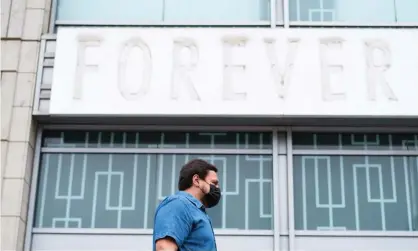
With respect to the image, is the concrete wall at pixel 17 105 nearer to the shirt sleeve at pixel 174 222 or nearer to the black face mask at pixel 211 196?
the black face mask at pixel 211 196

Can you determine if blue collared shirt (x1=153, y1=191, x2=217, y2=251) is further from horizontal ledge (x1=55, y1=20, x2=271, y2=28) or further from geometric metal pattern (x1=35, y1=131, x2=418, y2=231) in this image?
horizontal ledge (x1=55, y1=20, x2=271, y2=28)

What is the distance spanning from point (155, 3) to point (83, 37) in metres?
0.95

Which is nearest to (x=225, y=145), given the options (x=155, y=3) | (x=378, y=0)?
(x=155, y=3)

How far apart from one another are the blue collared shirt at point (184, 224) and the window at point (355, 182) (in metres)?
3.78

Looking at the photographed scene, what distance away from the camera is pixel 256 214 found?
7297 mm

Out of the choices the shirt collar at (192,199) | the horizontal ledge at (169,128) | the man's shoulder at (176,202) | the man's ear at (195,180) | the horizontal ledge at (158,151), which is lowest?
the man's shoulder at (176,202)

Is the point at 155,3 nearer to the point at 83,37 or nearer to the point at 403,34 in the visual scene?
the point at 83,37

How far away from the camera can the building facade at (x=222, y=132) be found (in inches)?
286

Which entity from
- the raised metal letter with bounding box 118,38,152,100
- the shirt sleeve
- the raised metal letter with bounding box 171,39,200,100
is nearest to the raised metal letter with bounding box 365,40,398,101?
the raised metal letter with bounding box 171,39,200,100

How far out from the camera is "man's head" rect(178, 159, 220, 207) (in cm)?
382

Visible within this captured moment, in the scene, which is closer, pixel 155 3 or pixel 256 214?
pixel 256 214

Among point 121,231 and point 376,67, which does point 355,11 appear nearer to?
point 376,67

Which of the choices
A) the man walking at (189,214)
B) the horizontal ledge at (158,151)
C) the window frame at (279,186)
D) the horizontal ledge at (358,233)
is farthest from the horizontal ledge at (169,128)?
the man walking at (189,214)

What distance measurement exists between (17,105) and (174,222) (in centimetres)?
442
